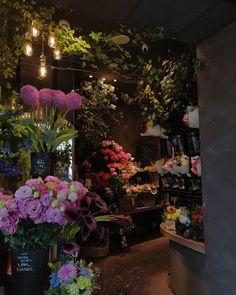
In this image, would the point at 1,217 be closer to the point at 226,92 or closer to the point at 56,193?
the point at 56,193

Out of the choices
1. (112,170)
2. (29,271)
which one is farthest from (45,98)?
(112,170)

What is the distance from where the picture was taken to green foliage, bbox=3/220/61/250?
1.11 metres

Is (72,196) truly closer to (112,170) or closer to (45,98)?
(45,98)

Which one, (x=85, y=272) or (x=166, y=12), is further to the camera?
(x=166, y=12)

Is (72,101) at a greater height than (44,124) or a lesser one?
greater

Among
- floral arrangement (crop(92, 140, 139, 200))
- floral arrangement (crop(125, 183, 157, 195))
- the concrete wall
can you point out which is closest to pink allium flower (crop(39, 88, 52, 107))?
the concrete wall

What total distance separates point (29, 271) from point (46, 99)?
758 millimetres

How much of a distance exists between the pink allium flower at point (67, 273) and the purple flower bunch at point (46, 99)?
737mm

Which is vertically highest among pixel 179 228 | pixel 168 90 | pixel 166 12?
pixel 166 12

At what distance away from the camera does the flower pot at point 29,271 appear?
112 cm

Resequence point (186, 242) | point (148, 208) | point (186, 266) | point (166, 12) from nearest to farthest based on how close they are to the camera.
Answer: point (166, 12)
point (186, 242)
point (186, 266)
point (148, 208)

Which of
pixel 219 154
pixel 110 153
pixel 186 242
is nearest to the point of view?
pixel 219 154

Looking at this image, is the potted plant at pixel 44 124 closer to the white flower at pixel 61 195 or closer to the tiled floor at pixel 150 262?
the white flower at pixel 61 195

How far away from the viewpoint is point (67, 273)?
1.08 meters
